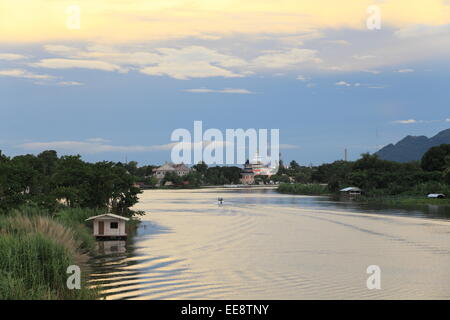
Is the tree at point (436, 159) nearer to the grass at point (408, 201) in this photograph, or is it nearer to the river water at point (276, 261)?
the grass at point (408, 201)

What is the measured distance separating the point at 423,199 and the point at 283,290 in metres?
89.0

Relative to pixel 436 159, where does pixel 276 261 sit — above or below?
below

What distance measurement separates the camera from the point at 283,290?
2981 cm

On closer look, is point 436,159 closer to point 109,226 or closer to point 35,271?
point 109,226

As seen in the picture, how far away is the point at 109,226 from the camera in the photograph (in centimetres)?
4762

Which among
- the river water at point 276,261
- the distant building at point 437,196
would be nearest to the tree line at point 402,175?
the distant building at point 437,196

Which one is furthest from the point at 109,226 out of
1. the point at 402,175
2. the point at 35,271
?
the point at 402,175

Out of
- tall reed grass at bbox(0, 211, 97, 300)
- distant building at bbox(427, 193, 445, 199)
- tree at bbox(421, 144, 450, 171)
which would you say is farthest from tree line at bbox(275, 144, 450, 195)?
tall reed grass at bbox(0, 211, 97, 300)

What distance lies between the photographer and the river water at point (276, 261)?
1161 inches

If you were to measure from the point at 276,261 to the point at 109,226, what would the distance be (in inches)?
610

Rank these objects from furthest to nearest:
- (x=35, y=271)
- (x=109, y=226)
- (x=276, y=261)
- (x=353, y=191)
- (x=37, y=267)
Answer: (x=353, y=191) < (x=109, y=226) < (x=276, y=261) < (x=37, y=267) < (x=35, y=271)

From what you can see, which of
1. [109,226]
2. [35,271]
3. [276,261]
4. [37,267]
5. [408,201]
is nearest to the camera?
[35,271]

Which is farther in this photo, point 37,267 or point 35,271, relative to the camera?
point 37,267
